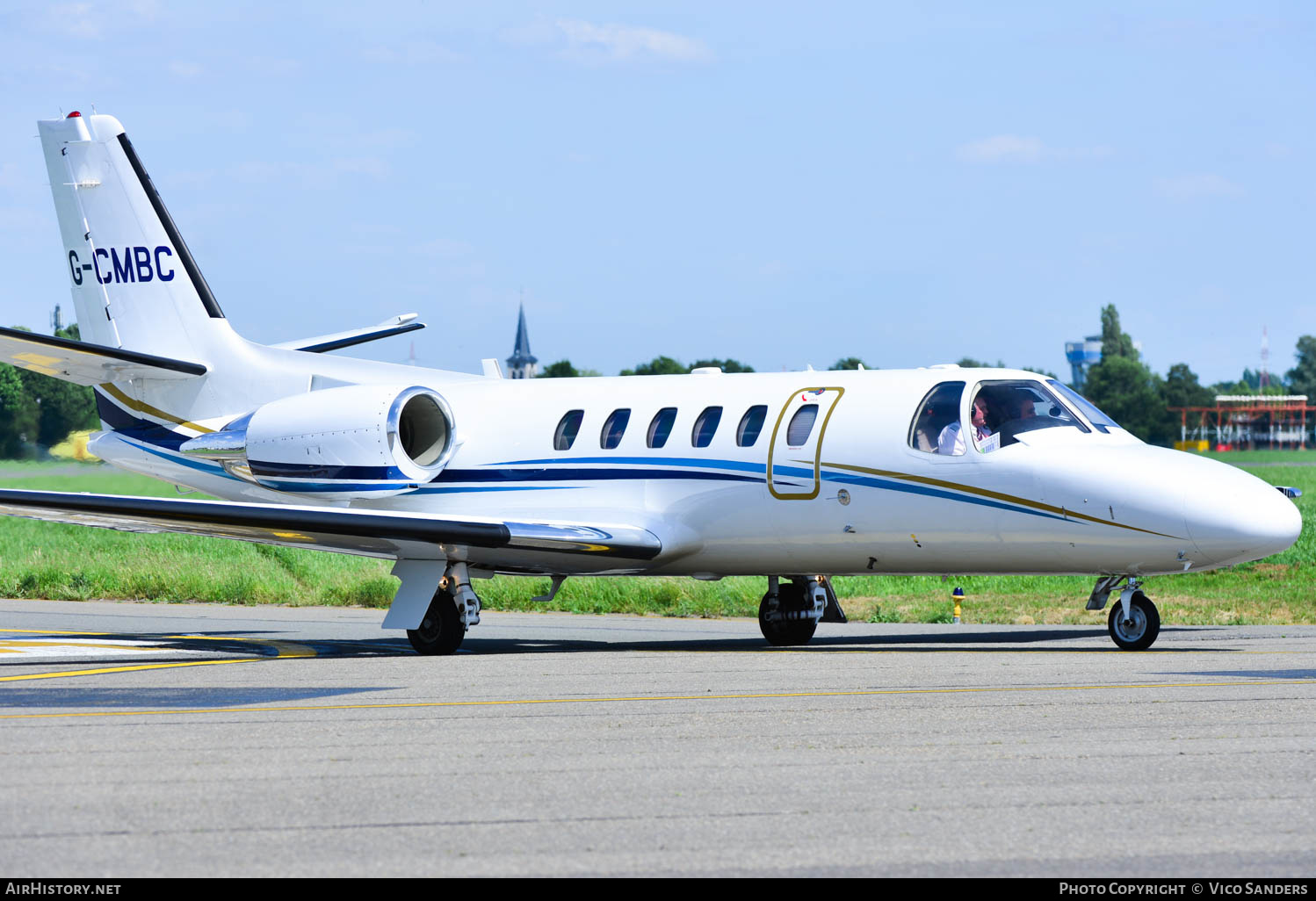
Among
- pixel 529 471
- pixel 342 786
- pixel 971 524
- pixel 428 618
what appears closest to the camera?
pixel 342 786

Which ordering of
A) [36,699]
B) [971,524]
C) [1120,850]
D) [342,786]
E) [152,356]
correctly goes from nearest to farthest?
[1120,850], [342,786], [36,699], [971,524], [152,356]

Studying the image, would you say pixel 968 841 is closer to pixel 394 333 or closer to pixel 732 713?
pixel 732 713

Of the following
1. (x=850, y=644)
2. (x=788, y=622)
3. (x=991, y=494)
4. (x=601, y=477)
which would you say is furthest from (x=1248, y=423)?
(x=991, y=494)

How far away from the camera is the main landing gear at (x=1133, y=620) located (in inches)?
564

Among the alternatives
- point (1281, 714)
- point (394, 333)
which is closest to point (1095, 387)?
point (394, 333)

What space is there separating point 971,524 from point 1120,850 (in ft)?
29.7

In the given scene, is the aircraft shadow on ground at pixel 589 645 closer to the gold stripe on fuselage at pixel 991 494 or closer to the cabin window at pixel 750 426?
Result: the gold stripe on fuselage at pixel 991 494

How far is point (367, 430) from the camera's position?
1755 cm

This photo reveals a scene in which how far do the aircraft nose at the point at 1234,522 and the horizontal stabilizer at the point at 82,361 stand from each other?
12.1 m

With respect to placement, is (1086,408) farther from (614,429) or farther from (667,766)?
(667,766)

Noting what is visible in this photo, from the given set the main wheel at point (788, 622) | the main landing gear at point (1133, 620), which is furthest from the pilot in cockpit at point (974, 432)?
the main wheel at point (788, 622)

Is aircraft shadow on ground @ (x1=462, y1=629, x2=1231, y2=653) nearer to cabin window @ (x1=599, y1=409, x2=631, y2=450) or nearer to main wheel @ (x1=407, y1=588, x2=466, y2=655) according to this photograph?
main wheel @ (x1=407, y1=588, x2=466, y2=655)

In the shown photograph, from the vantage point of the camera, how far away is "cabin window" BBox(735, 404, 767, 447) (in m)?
16.2

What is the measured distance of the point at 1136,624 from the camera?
47.3 ft
